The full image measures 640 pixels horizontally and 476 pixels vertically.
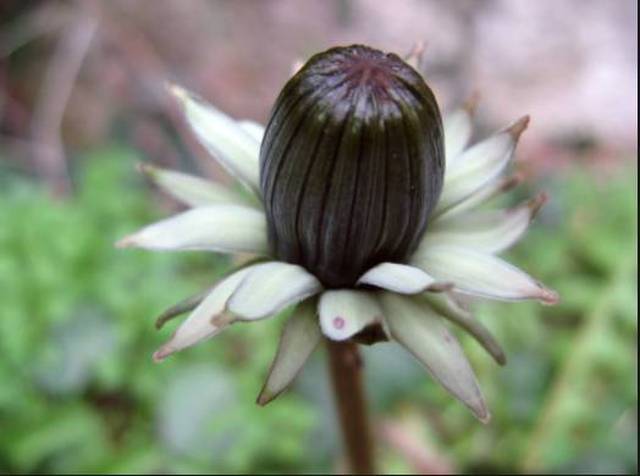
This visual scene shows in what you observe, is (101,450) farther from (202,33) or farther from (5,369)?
(202,33)

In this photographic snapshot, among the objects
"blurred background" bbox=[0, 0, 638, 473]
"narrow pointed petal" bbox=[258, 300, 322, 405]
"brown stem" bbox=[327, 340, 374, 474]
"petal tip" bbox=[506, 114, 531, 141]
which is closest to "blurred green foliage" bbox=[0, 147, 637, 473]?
"blurred background" bbox=[0, 0, 638, 473]

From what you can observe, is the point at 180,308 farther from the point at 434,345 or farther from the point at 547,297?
the point at 547,297

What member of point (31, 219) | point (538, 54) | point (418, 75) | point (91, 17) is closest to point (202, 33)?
point (91, 17)

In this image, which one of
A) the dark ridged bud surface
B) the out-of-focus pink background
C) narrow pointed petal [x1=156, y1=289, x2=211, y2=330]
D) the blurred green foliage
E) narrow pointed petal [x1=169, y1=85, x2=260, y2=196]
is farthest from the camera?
the out-of-focus pink background

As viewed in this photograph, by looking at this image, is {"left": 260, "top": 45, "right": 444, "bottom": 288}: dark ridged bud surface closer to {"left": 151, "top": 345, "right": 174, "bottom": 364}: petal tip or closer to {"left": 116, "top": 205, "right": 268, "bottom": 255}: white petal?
{"left": 116, "top": 205, "right": 268, "bottom": 255}: white petal

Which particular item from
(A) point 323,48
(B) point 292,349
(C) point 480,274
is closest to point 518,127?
(C) point 480,274

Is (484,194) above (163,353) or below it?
above
